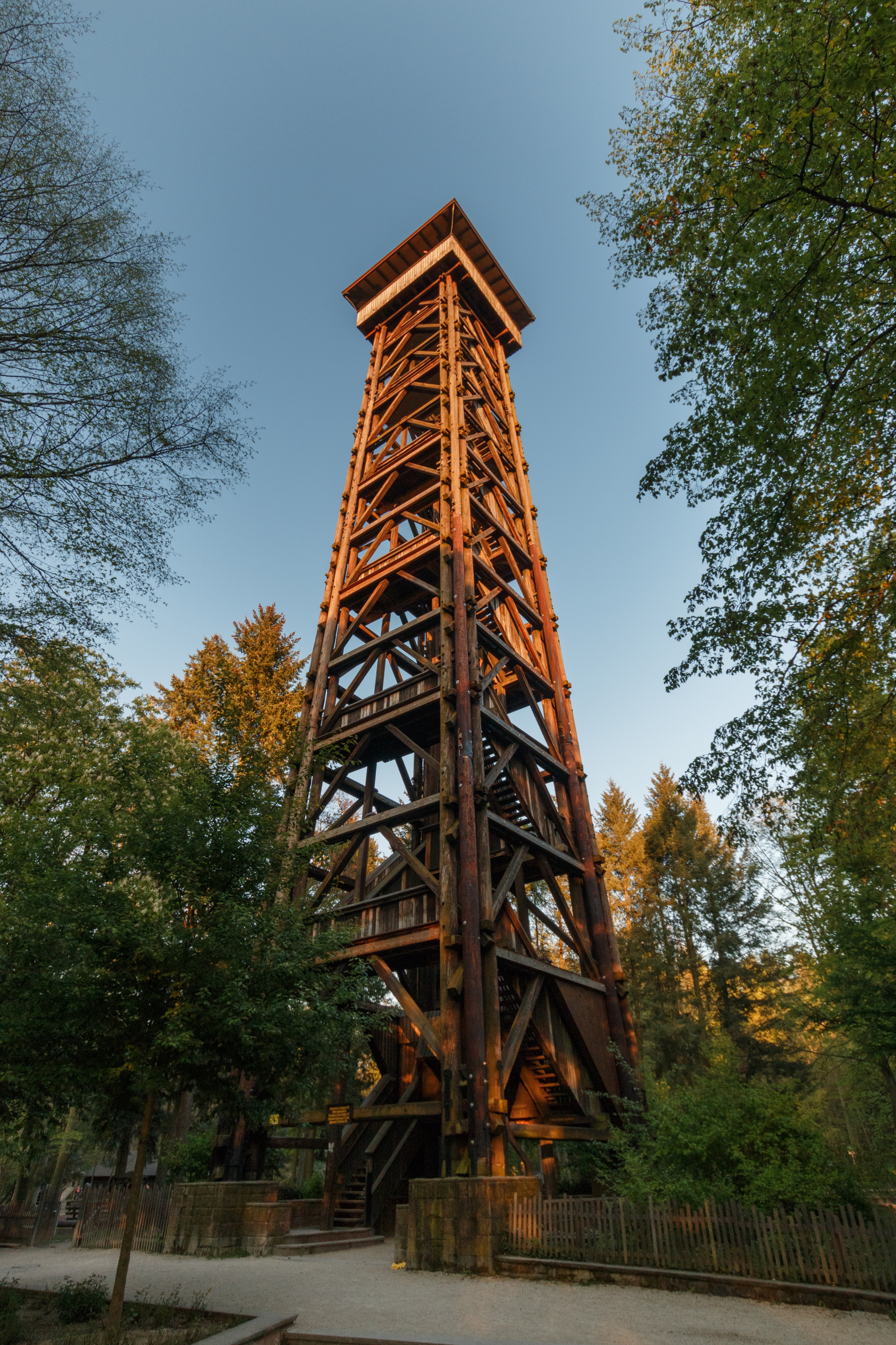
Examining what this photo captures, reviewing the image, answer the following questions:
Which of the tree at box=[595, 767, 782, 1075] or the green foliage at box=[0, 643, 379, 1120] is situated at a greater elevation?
the tree at box=[595, 767, 782, 1075]

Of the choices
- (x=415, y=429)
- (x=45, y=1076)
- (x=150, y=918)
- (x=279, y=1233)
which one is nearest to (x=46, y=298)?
(x=150, y=918)

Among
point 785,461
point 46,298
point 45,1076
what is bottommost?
point 45,1076

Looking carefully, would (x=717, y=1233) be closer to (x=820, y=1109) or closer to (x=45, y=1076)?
(x=820, y=1109)

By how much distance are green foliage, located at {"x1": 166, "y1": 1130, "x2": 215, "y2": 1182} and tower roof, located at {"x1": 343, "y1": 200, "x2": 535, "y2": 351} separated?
28.0m

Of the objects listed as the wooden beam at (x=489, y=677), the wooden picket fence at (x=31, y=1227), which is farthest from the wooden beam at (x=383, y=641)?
the wooden picket fence at (x=31, y=1227)

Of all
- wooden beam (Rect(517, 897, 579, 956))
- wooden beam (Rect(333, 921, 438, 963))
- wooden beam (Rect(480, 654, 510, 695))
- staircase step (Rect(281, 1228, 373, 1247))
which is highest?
wooden beam (Rect(480, 654, 510, 695))

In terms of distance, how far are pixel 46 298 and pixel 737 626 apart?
31.8ft

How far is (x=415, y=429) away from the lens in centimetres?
2575

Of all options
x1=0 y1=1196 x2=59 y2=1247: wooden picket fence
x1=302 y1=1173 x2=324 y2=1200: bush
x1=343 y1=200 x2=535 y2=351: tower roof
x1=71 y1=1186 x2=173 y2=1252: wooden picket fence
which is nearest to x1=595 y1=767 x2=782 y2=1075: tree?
x1=302 y1=1173 x2=324 y2=1200: bush

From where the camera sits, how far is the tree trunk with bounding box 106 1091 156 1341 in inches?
245

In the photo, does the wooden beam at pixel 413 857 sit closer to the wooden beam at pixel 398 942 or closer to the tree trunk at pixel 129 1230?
the wooden beam at pixel 398 942

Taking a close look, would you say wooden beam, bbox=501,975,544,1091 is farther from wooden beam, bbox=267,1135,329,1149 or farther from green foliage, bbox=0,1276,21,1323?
green foliage, bbox=0,1276,21,1323

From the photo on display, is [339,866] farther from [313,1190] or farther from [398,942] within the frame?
[313,1190]

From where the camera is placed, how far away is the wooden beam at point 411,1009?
11.7m
